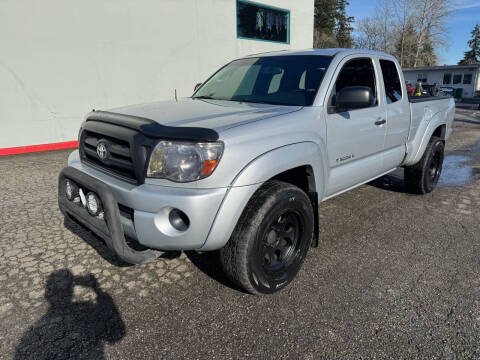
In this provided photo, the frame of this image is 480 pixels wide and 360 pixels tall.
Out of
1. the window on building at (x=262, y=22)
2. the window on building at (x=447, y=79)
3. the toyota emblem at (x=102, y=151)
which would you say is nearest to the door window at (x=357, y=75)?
the toyota emblem at (x=102, y=151)

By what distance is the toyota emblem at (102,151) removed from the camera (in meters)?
2.53

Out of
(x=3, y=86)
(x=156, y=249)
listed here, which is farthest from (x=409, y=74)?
(x=156, y=249)

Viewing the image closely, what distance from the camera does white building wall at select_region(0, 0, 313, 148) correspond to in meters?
7.54

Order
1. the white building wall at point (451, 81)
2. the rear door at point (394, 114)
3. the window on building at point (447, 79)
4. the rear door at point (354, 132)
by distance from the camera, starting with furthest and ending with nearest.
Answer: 1. the window on building at point (447, 79)
2. the white building wall at point (451, 81)
3. the rear door at point (394, 114)
4. the rear door at point (354, 132)

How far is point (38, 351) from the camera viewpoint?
84.2 inches

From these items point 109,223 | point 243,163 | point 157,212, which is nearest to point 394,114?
point 243,163

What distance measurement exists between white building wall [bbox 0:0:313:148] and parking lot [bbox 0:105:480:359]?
15.5ft

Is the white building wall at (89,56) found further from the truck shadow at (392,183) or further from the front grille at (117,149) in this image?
the truck shadow at (392,183)

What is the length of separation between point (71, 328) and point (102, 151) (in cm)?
121

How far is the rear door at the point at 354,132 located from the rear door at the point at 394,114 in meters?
0.15

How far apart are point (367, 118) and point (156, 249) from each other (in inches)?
92.3

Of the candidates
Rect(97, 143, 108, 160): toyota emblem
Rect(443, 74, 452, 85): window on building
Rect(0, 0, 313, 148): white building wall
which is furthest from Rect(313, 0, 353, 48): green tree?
Rect(97, 143, 108, 160): toyota emblem

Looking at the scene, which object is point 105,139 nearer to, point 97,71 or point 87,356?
point 87,356

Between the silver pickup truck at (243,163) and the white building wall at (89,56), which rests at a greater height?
the white building wall at (89,56)
